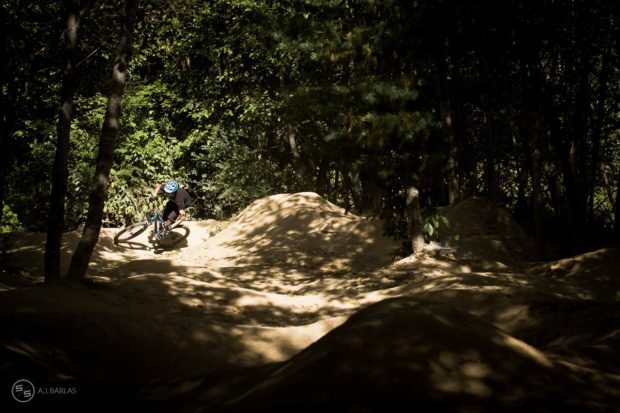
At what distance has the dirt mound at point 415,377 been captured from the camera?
3.68 meters

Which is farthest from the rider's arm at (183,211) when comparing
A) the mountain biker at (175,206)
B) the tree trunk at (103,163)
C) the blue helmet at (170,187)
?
the tree trunk at (103,163)

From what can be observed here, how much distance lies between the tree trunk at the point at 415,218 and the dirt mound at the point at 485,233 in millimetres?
1855

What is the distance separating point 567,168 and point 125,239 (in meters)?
12.4

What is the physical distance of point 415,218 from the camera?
44.0ft

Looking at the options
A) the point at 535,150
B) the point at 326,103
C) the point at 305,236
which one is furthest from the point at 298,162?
the point at 326,103

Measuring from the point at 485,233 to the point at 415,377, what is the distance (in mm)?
13976

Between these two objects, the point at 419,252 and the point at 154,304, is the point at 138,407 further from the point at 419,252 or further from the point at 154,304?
the point at 419,252

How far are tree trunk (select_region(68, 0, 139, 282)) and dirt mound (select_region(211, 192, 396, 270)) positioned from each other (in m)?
6.33

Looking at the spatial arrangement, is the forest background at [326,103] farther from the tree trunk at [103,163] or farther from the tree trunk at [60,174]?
the tree trunk at [103,163]

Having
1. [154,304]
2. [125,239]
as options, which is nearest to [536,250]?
[154,304]

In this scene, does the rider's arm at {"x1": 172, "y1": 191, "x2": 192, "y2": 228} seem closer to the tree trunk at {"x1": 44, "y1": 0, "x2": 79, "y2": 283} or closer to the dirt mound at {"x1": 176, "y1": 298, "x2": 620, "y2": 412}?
the tree trunk at {"x1": 44, "y1": 0, "x2": 79, "y2": 283}

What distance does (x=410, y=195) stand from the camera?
43.8 feet

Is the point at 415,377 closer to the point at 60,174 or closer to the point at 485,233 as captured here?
the point at 60,174

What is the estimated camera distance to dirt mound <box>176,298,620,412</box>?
368 cm
